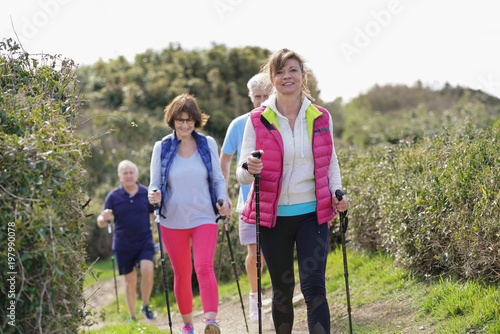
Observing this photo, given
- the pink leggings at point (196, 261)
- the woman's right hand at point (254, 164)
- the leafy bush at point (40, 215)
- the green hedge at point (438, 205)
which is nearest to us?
the leafy bush at point (40, 215)

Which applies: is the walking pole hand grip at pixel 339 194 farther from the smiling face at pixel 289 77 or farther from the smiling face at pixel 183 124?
the smiling face at pixel 183 124

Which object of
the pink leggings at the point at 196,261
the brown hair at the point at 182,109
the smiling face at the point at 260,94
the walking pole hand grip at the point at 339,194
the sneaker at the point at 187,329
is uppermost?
the smiling face at the point at 260,94

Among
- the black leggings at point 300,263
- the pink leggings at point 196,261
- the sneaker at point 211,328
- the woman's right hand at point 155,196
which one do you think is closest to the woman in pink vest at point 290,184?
the black leggings at point 300,263

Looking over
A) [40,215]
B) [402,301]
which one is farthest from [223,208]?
[40,215]

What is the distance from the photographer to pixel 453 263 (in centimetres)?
506

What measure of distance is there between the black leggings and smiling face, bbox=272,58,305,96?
3.30 feet

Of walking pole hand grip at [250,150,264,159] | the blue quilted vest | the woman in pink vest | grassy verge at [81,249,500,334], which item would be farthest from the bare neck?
grassy verge at [81,249,500,334]

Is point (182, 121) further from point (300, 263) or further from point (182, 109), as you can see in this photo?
point (300, 263)

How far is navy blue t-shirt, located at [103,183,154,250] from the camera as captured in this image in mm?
7848

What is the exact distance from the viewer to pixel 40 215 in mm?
2988

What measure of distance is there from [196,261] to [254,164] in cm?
148

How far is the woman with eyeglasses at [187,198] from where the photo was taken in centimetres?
510

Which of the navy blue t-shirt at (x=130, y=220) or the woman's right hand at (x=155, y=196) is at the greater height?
the woman's right hand at (x=155, y=196)

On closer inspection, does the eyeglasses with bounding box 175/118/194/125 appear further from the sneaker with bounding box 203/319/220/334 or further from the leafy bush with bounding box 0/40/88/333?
the sneaker with bounding box 203/319/220/334
